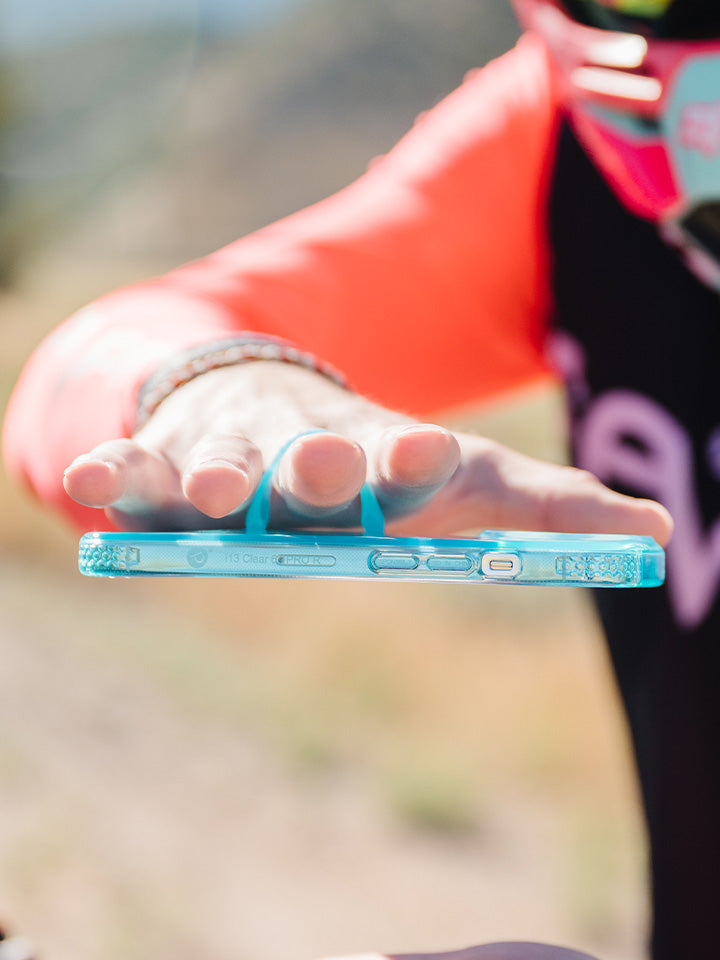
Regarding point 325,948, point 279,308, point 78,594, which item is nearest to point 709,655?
point 279,308

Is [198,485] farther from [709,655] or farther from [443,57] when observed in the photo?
[443,57]

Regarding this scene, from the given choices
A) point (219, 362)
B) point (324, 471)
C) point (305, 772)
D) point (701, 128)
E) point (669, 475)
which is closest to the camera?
point (324, 471)

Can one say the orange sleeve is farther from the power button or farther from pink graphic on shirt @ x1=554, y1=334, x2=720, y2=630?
the power button

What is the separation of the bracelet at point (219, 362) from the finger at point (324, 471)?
6.0 inches

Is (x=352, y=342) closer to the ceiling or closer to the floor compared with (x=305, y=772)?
closer to the ceiling

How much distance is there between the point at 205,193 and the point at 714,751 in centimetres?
855

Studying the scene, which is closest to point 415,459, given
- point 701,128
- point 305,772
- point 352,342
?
point 352,342

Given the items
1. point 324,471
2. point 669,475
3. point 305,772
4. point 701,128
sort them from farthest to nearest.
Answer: point 305,772
point 669,475
point 701,128
point 324,471

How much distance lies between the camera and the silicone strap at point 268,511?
0.43 meters

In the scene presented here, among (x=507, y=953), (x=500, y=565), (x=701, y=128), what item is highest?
(x=701, y=128)

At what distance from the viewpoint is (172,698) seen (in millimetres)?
2670

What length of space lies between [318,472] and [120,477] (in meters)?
0.09

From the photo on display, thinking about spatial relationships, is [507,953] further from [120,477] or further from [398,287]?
[398,287]

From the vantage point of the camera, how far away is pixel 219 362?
1.85 feet
